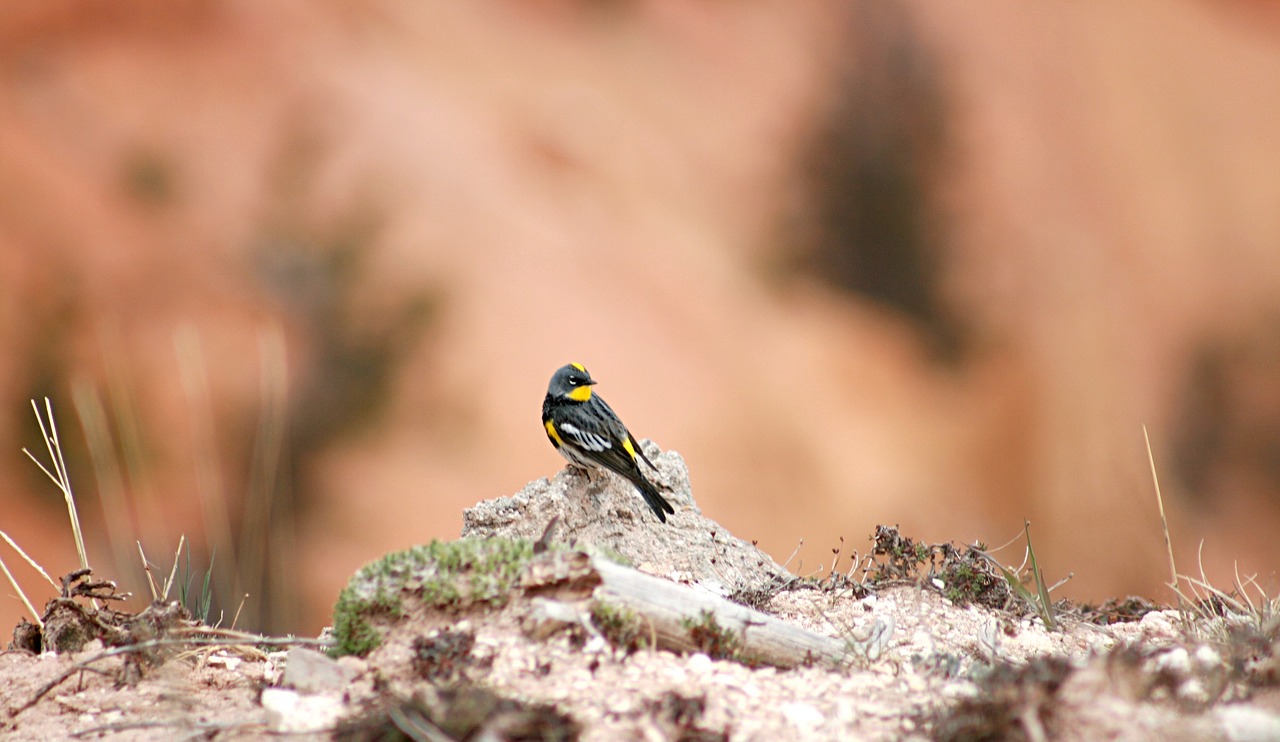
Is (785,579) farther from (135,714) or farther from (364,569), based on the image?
(135,714)

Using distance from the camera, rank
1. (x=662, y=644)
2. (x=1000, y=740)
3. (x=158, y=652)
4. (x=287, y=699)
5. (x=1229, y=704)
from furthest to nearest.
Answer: (x=158, y=652)
(x=662, y=644)
(x=287, y=699)
(x=1229, y=704)
(x=1000, y=740)

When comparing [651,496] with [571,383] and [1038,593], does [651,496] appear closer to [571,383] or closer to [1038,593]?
[571,383]

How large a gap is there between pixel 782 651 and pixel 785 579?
1.70 m

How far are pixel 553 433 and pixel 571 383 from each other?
1.04 feet

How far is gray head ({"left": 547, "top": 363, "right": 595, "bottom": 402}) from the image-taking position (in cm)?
533

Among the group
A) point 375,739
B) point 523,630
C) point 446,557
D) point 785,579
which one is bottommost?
point 375,739

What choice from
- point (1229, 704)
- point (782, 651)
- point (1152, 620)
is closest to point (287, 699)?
point (782, 651)

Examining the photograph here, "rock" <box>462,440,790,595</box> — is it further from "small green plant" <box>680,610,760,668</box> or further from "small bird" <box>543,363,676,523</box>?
"small green plant" <box>680,610,760,668</box>

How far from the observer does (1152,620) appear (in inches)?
169

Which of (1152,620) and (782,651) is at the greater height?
(1152,620)

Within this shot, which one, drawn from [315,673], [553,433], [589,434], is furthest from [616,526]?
[315,673]

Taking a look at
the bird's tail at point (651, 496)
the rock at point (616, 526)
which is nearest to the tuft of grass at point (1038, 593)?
the rock at point (616, 526)

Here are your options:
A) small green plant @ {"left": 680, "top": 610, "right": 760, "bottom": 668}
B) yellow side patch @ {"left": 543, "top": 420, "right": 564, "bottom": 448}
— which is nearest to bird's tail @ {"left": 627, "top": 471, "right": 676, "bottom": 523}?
yellow side patch @ {"left": 543, "top": 420, "right": 564, "bottom": 448}

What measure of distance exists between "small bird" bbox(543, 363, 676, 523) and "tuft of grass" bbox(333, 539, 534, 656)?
70.5 inches
